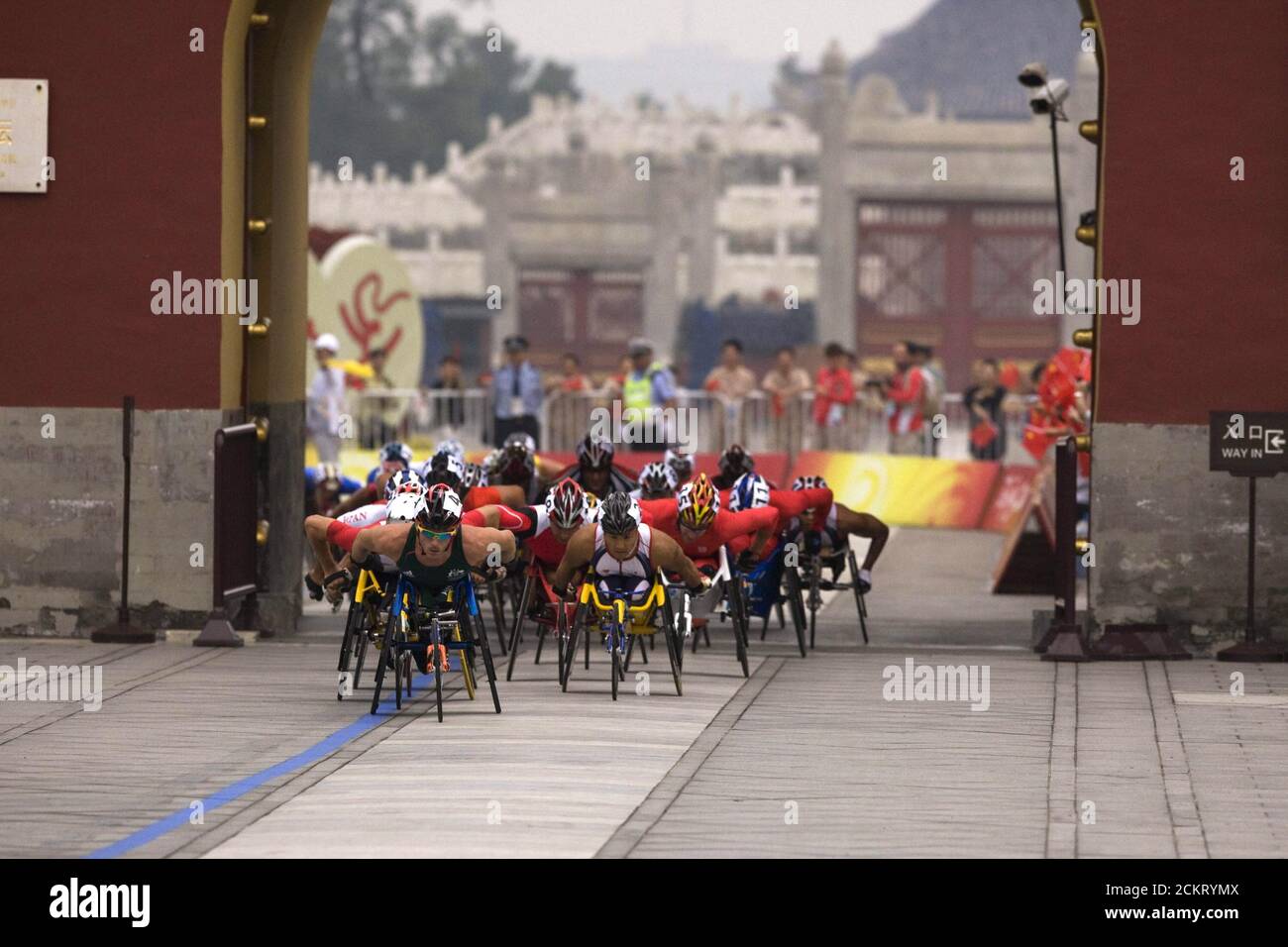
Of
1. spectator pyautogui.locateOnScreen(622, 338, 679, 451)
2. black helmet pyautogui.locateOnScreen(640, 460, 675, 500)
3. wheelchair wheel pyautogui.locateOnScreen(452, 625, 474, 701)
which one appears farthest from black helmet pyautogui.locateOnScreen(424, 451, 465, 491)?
spectator pyautogui.locateOnScreen(622, 338, 679, 451)

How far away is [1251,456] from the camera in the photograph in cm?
1772

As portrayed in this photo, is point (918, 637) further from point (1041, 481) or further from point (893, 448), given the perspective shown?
point (893, 448)

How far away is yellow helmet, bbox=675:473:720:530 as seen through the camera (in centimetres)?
1673

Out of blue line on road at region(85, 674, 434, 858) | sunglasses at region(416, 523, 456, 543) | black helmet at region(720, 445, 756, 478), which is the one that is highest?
black helmet at region(720, 445, 756, 478)

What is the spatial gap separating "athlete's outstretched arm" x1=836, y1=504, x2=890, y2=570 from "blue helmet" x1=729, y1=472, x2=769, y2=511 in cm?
77

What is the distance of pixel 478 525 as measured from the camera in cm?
1608

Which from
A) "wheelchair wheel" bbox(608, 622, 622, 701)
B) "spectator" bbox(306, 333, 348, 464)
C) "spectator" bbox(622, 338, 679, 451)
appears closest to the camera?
"wheelchair wheel" bbox(608, 622, 622, 701)

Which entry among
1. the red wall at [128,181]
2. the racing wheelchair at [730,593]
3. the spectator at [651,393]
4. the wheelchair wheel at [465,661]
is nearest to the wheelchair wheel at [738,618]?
the racing wheelchair at [730,593]

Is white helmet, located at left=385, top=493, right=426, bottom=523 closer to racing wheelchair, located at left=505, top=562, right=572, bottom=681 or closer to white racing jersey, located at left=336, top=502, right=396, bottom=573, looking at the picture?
white racing jersey, located at left=336, top=502, right=396, bottom=573

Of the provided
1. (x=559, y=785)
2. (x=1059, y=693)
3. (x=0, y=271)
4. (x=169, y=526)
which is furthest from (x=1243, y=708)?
(x=0, y=271)

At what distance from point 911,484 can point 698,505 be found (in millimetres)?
14298

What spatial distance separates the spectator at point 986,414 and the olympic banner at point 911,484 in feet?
0.72

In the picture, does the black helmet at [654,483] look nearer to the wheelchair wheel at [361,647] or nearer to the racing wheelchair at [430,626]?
the wheelchair wheel at [361,647]

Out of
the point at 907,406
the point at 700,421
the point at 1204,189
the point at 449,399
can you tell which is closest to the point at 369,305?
the point at 449,399
